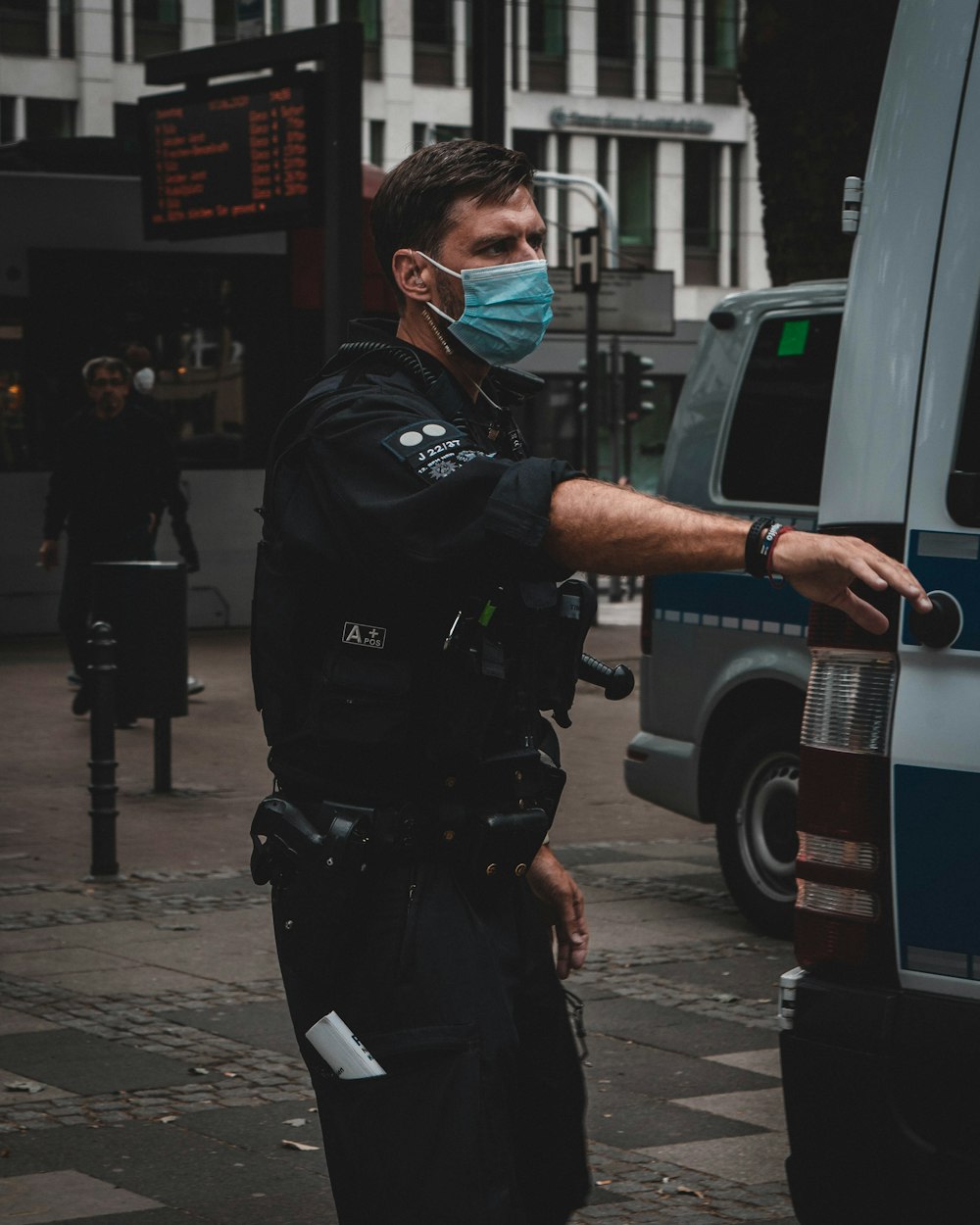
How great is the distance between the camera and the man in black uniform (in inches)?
112

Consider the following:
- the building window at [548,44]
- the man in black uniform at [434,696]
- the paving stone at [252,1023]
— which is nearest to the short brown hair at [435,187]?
the man in black uniform at [434,696]

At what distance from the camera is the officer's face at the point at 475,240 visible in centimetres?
312

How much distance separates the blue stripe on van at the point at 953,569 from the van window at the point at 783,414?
12.5 feet

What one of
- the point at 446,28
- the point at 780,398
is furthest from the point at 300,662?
the point at 446,28

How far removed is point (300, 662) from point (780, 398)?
4805 millimetres

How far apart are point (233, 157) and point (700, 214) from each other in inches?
1395

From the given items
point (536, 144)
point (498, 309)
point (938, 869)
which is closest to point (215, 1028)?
point (938, 869)

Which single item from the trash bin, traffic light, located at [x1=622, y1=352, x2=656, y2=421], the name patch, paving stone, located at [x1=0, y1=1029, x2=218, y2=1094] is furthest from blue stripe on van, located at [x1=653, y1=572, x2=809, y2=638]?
traffic light, located at [x1=622, y1=352, x2=656, y2=421]

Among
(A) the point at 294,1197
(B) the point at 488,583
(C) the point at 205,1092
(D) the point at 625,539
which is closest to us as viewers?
(D) the point at 625,539

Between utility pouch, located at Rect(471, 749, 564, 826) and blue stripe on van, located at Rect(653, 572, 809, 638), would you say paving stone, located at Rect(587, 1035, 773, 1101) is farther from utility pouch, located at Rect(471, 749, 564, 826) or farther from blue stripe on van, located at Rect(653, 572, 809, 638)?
utility pouch, located at Rect(471, 749, 564, 826)

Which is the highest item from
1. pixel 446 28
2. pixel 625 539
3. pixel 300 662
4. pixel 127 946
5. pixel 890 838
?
pixel 446 28

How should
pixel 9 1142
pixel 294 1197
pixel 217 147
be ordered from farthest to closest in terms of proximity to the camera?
1. pixel 217 147
2. pixel 9 1142
3. pixel 294 1197

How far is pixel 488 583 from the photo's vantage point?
2971 millimetres

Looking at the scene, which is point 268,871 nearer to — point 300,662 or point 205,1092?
point 300,662
